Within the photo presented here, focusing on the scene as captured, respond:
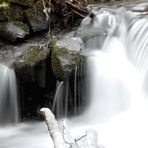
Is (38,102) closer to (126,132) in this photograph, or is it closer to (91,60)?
(91,60)

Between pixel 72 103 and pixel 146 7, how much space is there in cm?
267

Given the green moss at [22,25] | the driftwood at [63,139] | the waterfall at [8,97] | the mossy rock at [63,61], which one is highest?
the green moss at [22,25]

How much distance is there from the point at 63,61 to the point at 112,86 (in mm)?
960

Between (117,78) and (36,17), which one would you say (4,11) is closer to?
(36,17)

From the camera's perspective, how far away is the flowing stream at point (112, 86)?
619 cm

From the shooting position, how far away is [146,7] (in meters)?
8.43

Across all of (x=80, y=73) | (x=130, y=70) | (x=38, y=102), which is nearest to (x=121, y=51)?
(x=130, y=70)

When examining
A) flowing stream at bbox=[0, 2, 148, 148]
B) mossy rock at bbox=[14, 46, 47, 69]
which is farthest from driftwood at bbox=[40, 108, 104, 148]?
mossy rock at bbox=[14, 46, 47, 69]

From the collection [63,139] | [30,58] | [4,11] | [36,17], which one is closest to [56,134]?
[63,139]

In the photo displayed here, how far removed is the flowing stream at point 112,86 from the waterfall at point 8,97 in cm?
10

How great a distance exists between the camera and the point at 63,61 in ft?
21.7

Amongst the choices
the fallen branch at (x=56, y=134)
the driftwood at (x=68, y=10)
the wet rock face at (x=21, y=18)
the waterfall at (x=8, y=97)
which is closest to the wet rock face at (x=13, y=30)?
the wet rock face at (x=21, y=18)

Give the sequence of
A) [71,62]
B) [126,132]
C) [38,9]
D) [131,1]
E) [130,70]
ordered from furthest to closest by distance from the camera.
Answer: [131,1], [38,9], [130,70], [71,62], [126,132]

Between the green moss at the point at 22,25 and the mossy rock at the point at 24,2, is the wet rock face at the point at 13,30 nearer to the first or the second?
the green moss at the point at 22,25
